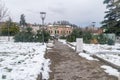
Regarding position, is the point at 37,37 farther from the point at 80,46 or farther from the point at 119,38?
the point at 80,46

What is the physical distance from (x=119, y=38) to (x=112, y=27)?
10.3ft

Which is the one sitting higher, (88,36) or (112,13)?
(112,13)

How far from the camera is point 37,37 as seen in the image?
156ft

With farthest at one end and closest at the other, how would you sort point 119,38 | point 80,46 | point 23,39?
1. point 119,38
2. point 23,39
3. point 80,46

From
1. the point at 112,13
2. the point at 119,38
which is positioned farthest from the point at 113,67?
the point at 112,13

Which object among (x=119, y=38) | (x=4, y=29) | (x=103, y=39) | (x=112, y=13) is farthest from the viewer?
(x=4, y=29)

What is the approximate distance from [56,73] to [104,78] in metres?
2.07

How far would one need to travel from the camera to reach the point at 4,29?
76625 millimetres

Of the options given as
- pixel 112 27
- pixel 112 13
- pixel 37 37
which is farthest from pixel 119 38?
pixel 37 37

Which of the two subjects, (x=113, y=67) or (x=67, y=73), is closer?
(x=67, y=73)

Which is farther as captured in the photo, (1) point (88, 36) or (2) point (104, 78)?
(1) point (88, 36)

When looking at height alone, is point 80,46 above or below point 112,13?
below

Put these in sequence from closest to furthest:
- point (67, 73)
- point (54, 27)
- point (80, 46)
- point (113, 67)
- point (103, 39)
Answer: point (67, 73), point (113, 67), point (80, 46), point (103, 39), point (54, 27)

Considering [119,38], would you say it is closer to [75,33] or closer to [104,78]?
[75,33]
